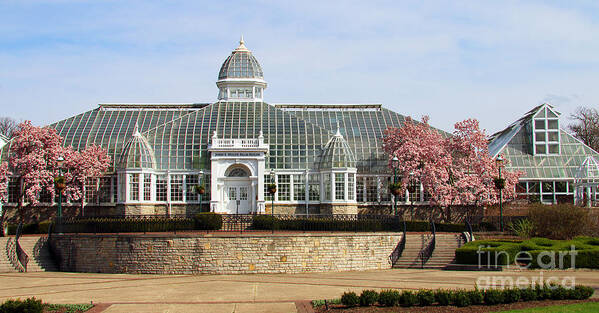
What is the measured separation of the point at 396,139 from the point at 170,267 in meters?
22.7

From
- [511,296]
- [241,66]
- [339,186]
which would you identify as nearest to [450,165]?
[339,186]

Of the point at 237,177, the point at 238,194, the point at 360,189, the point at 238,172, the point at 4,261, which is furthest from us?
the point at 360,189

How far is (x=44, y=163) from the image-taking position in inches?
1934

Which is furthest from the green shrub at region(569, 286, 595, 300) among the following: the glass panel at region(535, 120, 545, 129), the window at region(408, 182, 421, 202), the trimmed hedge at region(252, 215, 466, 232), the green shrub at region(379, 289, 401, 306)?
A: the glass panel at region(535, 120, 545, 129)

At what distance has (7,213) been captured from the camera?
50.8 metres

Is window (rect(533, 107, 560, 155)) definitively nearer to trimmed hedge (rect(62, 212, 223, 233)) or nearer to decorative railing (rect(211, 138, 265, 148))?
decorative railing (rect(211, 138, 265, 148))

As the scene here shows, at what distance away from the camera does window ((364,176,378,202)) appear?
51.4m

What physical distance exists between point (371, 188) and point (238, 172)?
33.9 feet

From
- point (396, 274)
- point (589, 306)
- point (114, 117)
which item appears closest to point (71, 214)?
point (114, 117)

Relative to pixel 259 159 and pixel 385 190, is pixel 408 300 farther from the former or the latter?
pixel 385 190

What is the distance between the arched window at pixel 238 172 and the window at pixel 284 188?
268cm

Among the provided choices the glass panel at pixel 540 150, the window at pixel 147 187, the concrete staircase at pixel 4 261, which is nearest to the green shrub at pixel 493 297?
the concrete staircase at pixel 4 261

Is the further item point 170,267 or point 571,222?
point 571,222

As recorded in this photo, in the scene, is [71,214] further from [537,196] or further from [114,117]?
[537,196]
